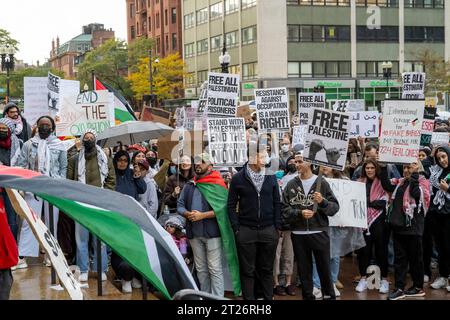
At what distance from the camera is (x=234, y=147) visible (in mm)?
10953

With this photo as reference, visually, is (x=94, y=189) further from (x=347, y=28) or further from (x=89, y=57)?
(x=89, y=57)

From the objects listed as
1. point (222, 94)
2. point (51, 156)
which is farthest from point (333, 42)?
point (51, 156)

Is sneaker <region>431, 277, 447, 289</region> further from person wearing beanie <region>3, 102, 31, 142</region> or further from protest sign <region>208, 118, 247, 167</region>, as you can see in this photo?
person wearing beanie <region>3, 102, 31, 142</region>

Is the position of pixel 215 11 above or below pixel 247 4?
above

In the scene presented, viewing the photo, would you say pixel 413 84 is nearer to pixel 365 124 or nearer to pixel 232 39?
pixel 365 124

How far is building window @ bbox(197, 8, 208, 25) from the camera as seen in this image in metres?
76.1

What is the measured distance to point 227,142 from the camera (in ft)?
36.0

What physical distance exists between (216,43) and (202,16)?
506 cm

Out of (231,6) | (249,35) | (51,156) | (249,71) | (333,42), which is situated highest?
(231,6)

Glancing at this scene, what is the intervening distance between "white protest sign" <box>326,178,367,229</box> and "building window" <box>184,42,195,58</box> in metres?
70.7

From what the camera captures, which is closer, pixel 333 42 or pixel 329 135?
pixel 329 135

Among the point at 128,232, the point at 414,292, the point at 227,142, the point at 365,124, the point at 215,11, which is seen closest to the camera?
the point at 128,232

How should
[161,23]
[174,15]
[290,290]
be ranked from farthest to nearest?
[161,23] → [174,15] → [290,290]

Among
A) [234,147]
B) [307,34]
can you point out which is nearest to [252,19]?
[307,34]
